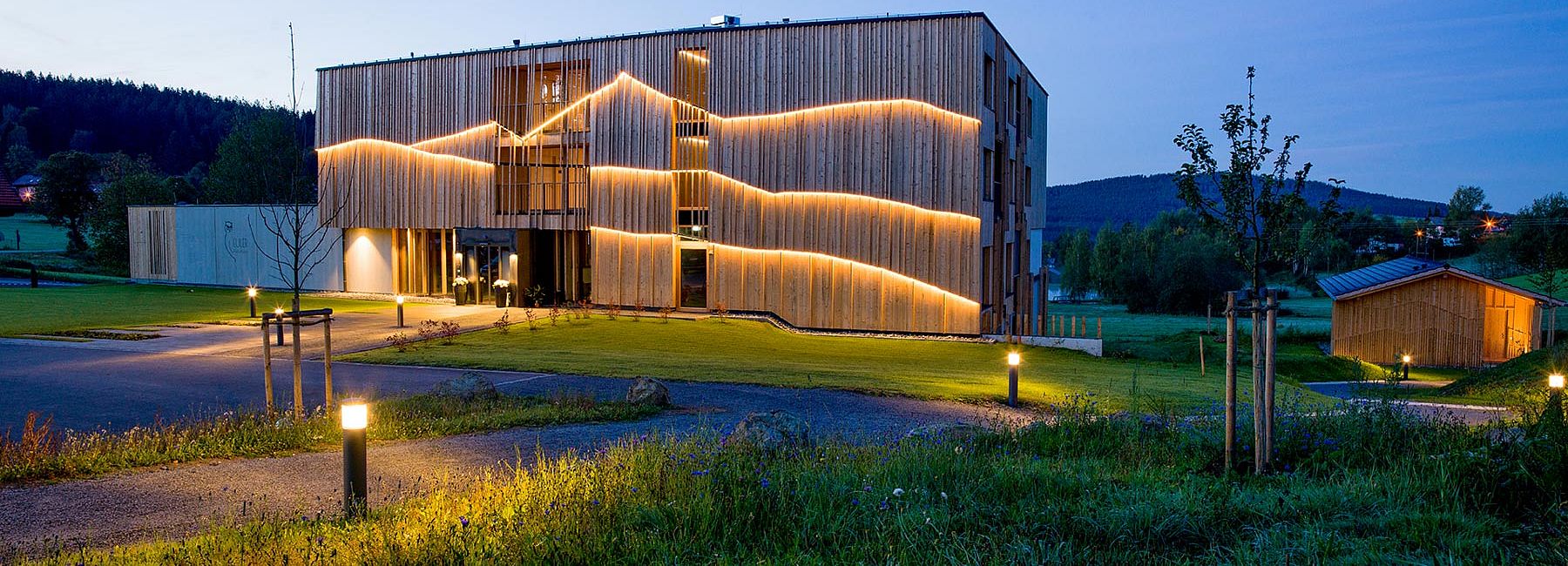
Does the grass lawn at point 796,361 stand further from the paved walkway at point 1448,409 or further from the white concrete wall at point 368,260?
the white concrete wall at point 368,260

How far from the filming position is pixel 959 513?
5801 mm

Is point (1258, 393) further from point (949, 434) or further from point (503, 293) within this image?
point (503, 293)

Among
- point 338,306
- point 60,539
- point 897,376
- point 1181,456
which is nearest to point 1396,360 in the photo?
point 897,376

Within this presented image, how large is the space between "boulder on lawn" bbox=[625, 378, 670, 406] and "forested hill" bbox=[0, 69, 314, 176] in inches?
4825

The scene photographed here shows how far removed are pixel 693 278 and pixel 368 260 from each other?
13.6 meters

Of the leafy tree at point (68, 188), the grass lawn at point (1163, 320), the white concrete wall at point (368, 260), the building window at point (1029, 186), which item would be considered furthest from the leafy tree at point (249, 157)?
the grass lawn at point (1163, 320)

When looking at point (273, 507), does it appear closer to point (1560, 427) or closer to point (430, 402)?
point (430, 402)

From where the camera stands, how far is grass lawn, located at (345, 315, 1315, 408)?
48.6ft

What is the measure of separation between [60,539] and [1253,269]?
11.5m

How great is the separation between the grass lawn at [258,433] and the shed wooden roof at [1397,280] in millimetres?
26998

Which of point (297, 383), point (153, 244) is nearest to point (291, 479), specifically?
point (297, 383)

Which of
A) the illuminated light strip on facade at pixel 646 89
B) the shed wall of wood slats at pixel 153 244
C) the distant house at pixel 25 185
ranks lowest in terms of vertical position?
the shed wall of wood slats at pixel 153 244

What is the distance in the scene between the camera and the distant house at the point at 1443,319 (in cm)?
2994

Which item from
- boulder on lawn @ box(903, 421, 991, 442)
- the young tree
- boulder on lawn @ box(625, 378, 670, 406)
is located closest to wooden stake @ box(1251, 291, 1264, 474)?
boulder on lawn @ box(903, 421, 991, 442)
